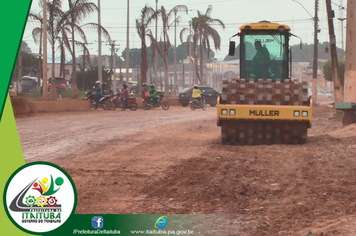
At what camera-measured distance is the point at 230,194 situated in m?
7.77

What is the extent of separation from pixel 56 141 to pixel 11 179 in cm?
892

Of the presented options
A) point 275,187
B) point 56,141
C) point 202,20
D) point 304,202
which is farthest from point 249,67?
point 202,20

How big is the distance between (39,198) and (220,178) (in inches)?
153

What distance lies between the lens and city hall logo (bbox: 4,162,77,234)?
5355mm

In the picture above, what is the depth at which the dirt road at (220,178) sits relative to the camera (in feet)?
21.6

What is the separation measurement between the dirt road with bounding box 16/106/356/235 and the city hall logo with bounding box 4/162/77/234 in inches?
46.1

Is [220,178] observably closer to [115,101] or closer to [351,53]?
[351,53]

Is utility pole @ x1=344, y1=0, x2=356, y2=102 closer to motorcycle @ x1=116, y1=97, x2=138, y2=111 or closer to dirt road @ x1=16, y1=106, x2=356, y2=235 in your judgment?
dirt road @ x1=16, y1=106, x2=356, y2=235

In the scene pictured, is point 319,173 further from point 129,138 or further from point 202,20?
point 202,20

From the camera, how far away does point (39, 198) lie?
5586 mm

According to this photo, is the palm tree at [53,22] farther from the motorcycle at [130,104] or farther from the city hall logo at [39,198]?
the city hall logo at [39,198]

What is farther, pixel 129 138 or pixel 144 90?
pixel 144 90

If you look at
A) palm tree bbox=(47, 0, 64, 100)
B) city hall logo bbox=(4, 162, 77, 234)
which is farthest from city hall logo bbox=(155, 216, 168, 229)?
palm tree bbox=(47, 0, 64, 100)

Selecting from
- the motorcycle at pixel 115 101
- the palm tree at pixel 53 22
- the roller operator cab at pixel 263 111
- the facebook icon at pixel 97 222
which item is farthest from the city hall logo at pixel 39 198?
the palm tree at pixel 53 22
